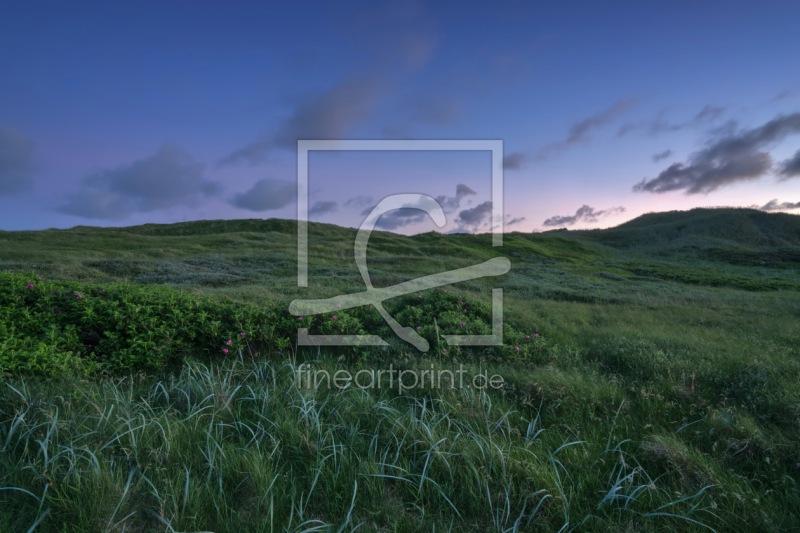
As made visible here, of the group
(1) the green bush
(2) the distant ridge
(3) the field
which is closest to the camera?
(3) the field

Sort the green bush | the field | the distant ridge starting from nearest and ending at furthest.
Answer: the field → the green bush → the distant ridge

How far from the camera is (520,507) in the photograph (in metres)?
2.59

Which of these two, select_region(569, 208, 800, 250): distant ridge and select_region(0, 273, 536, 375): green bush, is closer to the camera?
select_region(0, 273, 536, 375): green bush

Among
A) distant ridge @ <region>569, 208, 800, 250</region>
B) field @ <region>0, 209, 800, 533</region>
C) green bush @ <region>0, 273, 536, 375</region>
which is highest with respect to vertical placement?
distant ridge @ <region>569, 208, 800, 250</region>

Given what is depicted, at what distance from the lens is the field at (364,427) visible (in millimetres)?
2492

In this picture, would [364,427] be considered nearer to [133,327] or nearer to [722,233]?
[133,327]

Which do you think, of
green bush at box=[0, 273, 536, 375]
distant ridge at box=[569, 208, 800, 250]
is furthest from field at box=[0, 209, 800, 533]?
distant ridge at box=[569, 208, 800, 250]

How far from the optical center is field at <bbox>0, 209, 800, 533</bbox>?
8.18 feet

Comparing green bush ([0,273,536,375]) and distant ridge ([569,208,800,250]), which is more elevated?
distant ridge ([569,208,800,250])

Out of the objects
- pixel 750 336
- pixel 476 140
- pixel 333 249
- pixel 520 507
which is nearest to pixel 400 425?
pixel 520 507

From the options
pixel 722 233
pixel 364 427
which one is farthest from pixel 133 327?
pixel 722 233

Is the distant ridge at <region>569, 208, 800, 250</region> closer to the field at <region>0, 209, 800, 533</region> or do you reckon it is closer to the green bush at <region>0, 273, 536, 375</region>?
the field at <region>0, 209, 800, 533</region>

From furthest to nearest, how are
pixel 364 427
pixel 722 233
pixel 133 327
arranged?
1. pixel 722 233
2. pixel 133 327
3. pixel 364 427

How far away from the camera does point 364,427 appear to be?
3.54 meters
